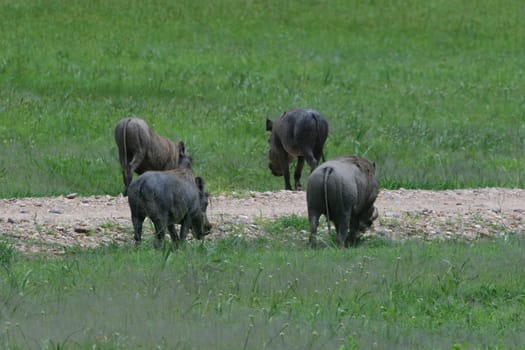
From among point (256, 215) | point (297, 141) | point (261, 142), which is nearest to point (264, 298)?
point (256, 215)

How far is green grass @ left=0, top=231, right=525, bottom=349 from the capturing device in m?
8.70

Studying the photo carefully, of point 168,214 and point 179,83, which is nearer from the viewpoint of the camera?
point 168,214

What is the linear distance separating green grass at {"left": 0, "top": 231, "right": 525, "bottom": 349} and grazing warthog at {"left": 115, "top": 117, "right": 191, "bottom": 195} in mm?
5558

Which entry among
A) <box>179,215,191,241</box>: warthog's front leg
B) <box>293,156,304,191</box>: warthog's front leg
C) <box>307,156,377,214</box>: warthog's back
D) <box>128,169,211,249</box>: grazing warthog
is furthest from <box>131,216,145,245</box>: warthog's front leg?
<box>293,156,304,191</box>: warthog's front leg

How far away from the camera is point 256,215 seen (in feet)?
55.1

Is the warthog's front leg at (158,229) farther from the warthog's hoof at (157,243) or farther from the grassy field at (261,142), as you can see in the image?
the grassy field at (261,142)

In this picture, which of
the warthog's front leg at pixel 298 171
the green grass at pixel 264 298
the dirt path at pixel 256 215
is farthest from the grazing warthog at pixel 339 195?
the warthog's front leg at pixel 298 171

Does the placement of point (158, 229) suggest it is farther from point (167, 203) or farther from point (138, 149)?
point (138, 149)

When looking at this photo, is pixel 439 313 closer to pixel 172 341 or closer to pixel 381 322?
pixel 381 322

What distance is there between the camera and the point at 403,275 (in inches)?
465

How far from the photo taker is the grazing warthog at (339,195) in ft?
45.9

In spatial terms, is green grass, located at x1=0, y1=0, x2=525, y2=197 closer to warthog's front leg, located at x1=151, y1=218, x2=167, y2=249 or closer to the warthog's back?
warthog's front leg, located at x1=151, y1=218, x2=167, y2=249

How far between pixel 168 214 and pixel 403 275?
310 cm

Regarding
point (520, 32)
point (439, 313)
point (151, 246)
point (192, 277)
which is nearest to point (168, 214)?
point (151, 246)
